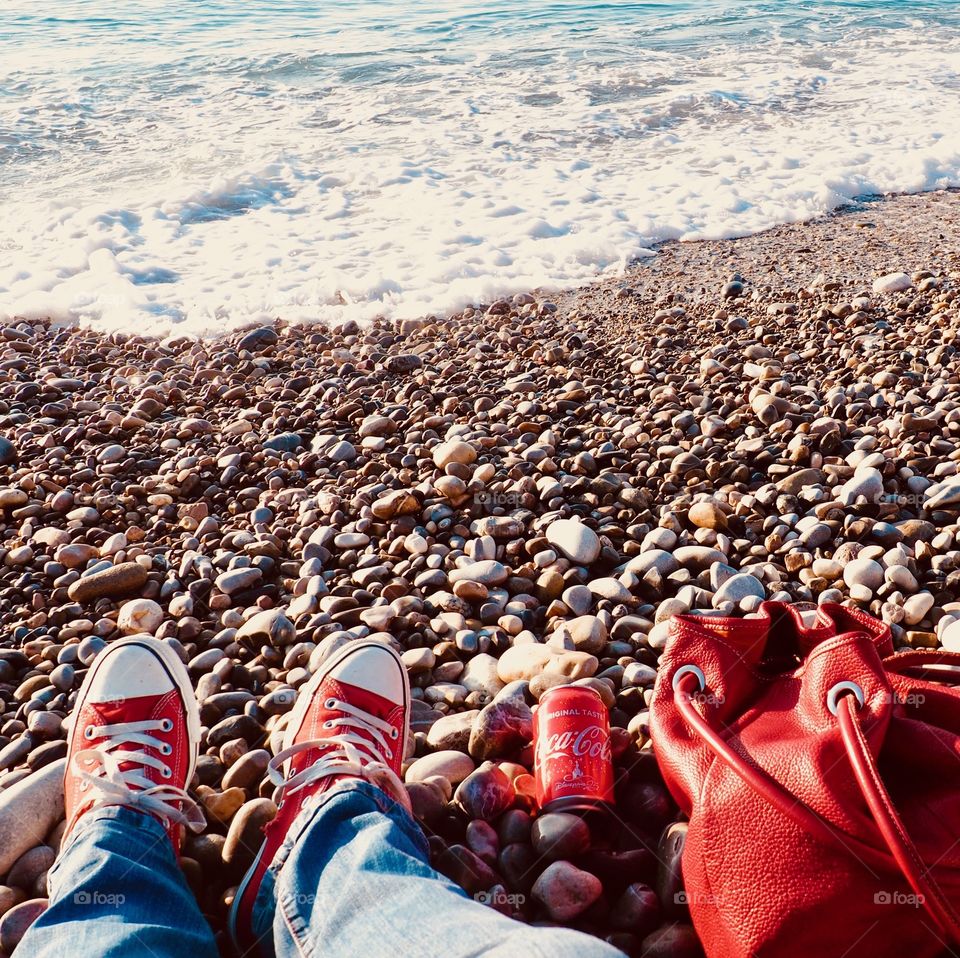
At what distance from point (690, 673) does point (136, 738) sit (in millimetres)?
1327

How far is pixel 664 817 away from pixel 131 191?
7496 mm

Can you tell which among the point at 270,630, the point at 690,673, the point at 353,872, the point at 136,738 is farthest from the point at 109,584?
the point at 690,673

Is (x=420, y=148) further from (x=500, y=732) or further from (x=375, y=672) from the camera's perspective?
(x=500, y=732)


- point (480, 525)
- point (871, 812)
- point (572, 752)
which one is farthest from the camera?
point (480, 525)

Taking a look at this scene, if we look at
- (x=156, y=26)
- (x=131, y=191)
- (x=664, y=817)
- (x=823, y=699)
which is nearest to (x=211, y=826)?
(x=664, y=817)

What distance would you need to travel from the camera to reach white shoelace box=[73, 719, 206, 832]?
1.84 metres

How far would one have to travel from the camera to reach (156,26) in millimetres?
14414

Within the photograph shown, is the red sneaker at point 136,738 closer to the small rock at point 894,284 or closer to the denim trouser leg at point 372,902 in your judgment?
the denim trouser leg at point 372,902

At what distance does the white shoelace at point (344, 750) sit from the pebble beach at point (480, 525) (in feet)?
0.30

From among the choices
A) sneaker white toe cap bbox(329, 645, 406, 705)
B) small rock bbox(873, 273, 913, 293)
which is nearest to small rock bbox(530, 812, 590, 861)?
sneaker white toe cap bbox(329, 645, 406, 705)

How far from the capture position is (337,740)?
1.95m

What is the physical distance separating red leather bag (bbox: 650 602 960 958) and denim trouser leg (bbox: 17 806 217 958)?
36.8 inches

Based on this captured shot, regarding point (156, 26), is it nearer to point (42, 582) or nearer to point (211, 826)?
point (42, 582)

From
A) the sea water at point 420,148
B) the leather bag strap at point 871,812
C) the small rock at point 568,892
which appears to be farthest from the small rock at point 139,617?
the sea water at point 420,148
